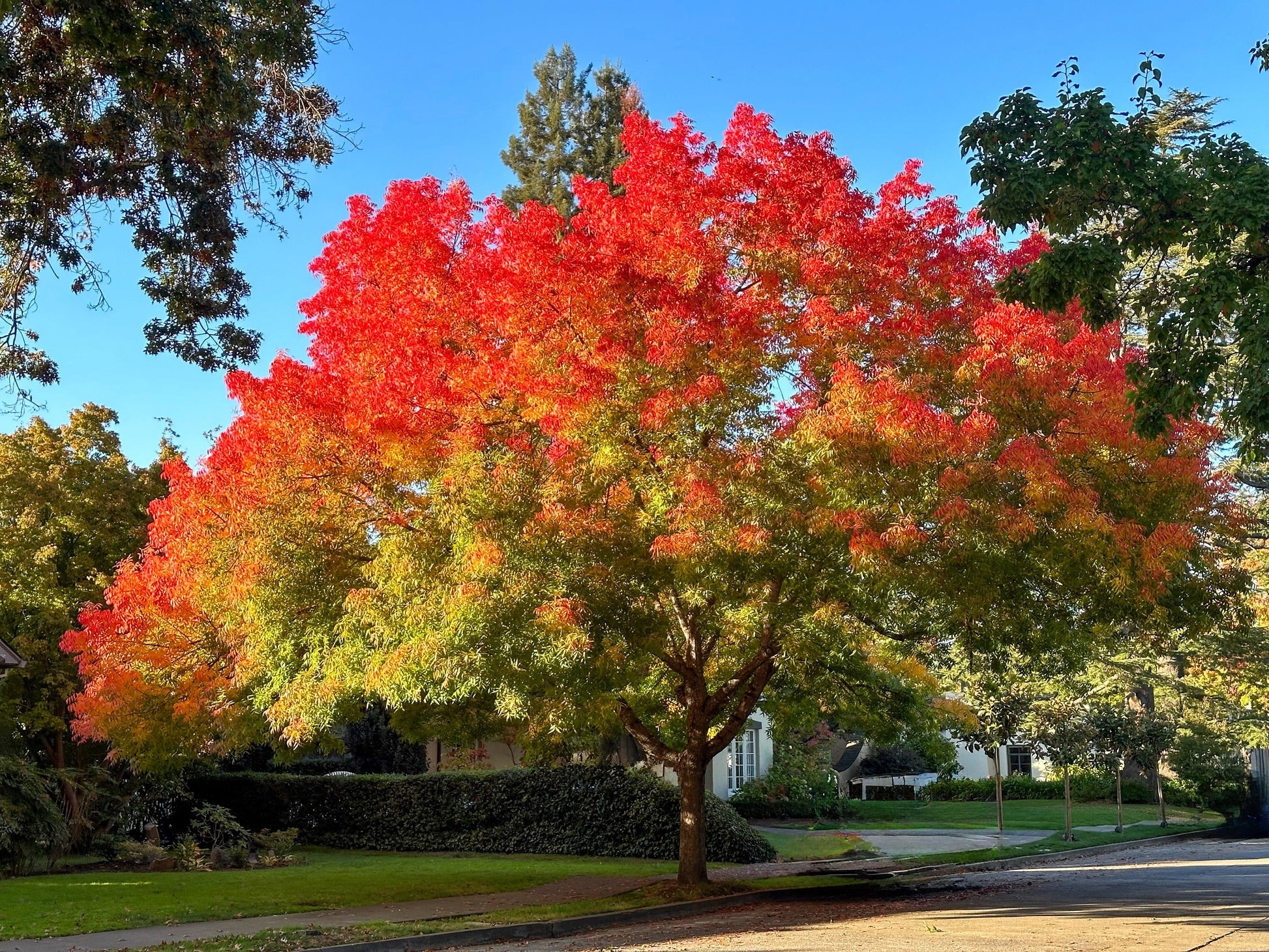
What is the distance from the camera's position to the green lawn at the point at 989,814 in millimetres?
34156

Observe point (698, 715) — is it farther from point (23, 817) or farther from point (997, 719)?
point (997, 719)

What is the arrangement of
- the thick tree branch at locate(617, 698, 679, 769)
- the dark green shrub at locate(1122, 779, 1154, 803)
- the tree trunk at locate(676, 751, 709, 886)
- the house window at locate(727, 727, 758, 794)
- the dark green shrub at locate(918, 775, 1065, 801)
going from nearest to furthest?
the tree trunk at locate(676, 751, 709, 886)
the thick tree branch at locate(617, 698, 679, 769)
the house window at locate(727, 727, 758, 794)
the dark green shrub at locate(1122, 779, 1154, 803)
the dark green shrub at locate(918, 775, 1065, 801)

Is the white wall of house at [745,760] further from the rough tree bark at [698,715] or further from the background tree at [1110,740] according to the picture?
the rough tree bark at [698,715]

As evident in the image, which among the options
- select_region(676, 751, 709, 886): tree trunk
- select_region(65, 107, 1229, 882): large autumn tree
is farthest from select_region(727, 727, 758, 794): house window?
select_region(65, 107, 1229, 882): large autumn tree

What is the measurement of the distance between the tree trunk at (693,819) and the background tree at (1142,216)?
8901mm

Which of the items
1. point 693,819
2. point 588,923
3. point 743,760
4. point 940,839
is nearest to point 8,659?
point 588,923

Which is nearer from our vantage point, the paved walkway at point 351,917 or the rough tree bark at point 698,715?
the paved walkway at point 351,917

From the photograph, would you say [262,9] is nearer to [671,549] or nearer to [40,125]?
[40,125]

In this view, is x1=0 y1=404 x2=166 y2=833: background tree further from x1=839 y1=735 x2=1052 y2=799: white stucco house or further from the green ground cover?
x1=839 y1=735 x2=1052 y2=799: white stucco house

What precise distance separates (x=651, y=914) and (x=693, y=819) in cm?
227

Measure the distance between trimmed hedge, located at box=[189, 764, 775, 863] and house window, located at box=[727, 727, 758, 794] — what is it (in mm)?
12926

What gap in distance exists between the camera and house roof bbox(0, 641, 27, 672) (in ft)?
57.5

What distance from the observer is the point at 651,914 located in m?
14.8

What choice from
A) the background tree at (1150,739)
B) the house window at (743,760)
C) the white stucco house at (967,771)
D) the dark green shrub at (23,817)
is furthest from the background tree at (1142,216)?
the white stucco house at (967,771)
